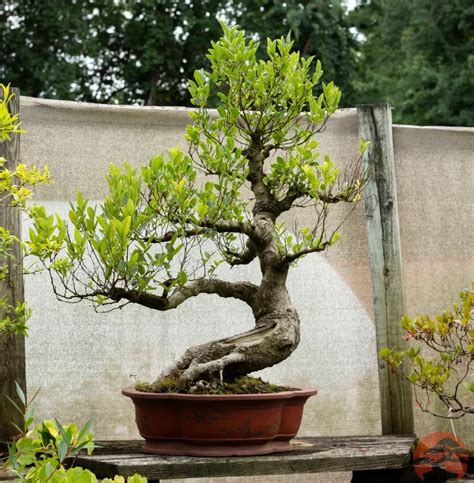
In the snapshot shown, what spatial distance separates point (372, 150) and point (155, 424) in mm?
1317

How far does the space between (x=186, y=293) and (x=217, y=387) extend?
270 mm

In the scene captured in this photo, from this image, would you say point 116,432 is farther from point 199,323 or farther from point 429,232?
Result: point 429,232

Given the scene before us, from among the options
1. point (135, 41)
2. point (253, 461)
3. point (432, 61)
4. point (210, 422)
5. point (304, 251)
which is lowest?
point (253, 461)

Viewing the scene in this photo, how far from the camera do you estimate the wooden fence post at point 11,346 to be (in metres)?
2.69

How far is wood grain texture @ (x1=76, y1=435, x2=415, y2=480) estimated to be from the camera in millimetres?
2152

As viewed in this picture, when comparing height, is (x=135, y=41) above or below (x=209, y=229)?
above

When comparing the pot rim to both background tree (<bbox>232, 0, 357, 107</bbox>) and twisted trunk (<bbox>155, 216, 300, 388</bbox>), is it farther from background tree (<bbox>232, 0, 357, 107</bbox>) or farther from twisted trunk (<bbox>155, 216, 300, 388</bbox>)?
background tree (<bbox>232, 0, 357, 107</bbox>)

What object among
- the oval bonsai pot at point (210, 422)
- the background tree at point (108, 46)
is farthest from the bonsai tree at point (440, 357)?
the background tree at point (108, 46)

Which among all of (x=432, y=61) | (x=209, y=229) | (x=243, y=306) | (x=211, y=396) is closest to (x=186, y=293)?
(x=209, y=229)

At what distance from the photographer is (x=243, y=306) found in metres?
3.03

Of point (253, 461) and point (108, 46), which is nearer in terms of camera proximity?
point (253, 461)

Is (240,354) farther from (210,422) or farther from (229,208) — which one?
(229,208)

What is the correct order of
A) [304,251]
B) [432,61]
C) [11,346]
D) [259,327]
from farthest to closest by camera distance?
[432,61] → [11,346] → [259,327] → [304,251]

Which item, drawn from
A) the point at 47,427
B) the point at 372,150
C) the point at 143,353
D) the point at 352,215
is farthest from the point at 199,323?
the point at 47,427
